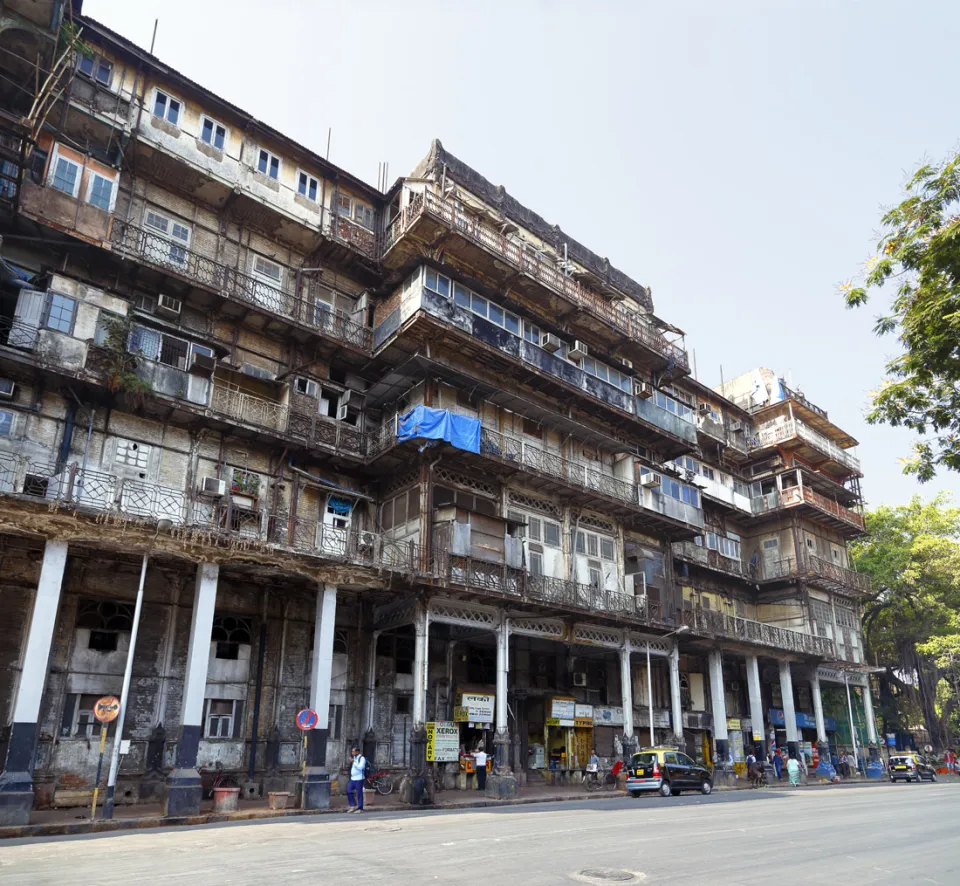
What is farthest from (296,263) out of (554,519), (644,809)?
(644,809)

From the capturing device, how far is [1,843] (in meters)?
13.2

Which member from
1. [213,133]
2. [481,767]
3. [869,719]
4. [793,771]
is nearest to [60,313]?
[213,133]

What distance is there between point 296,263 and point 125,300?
23.6ft

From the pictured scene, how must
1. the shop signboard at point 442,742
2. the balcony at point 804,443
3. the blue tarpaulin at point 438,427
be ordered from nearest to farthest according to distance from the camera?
the shop signboard at point 442,742 < the blue tarpaulin at point 438,427 < the balcony at point 804,443

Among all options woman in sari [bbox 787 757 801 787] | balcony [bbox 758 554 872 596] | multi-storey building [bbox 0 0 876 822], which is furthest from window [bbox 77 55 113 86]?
balcony [bbox 758 554 872 596]

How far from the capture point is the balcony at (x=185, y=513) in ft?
60.7

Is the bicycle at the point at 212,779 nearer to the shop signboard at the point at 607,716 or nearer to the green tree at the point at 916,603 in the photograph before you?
the shop signboard at the point at 607,716

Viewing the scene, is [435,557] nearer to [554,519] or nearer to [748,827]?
[554,519]

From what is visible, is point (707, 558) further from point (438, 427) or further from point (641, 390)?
point (438, 427)

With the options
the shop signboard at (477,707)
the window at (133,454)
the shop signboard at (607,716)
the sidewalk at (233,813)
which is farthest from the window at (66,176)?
the shop signboard at (607,716)

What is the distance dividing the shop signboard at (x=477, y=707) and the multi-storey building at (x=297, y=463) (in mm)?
115

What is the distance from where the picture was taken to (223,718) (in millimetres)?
21906

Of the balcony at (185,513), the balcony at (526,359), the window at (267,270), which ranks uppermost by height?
the window at (267,270)

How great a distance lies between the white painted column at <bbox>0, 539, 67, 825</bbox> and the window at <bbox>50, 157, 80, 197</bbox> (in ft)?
34.2
